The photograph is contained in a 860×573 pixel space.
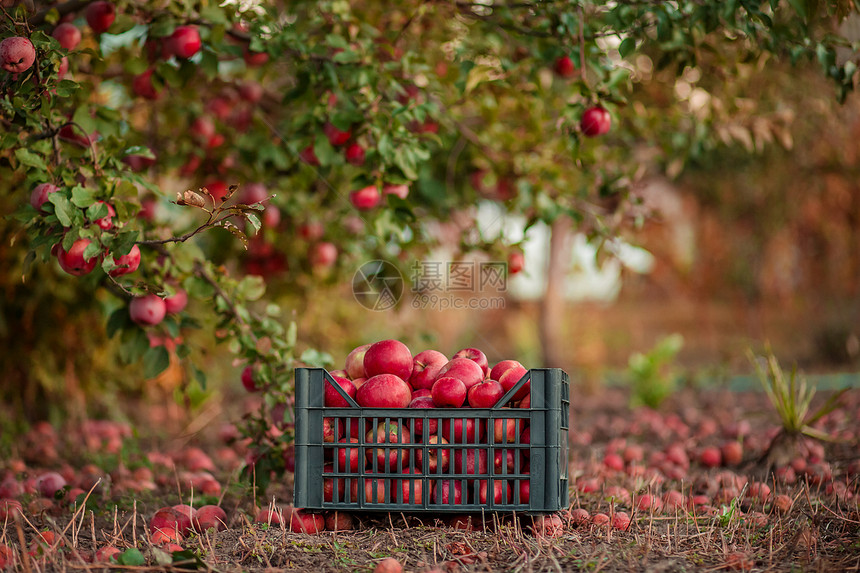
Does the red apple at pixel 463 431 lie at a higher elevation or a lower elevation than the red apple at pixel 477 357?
lower

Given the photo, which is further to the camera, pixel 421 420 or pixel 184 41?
pixel 184 41

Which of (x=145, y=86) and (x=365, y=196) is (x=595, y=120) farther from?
(x=145, y=86)

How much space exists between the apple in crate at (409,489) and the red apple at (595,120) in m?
1.18

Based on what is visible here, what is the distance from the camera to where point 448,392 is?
66.0 inches

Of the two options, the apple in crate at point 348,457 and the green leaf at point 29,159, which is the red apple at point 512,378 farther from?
the green leaf at point 29,159

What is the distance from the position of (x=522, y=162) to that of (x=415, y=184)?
44cm

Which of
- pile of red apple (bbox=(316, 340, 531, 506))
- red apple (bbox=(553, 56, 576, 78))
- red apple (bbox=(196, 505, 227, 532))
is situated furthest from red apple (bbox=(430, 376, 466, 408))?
red apple (bbox=(553, 56, 576, 78))

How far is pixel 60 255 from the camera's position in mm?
1909

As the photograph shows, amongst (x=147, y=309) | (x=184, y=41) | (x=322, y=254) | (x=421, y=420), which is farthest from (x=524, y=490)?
(x=322, y=254)

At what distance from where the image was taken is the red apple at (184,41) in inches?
91.1

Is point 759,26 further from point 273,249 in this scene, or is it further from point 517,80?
point 273,249

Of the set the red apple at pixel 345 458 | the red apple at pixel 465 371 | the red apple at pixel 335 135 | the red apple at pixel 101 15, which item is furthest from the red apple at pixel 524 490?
the red apple at pixel 101 15

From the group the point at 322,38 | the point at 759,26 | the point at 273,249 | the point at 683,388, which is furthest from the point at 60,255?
the point at 683,388

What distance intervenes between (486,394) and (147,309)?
1.08 metres
